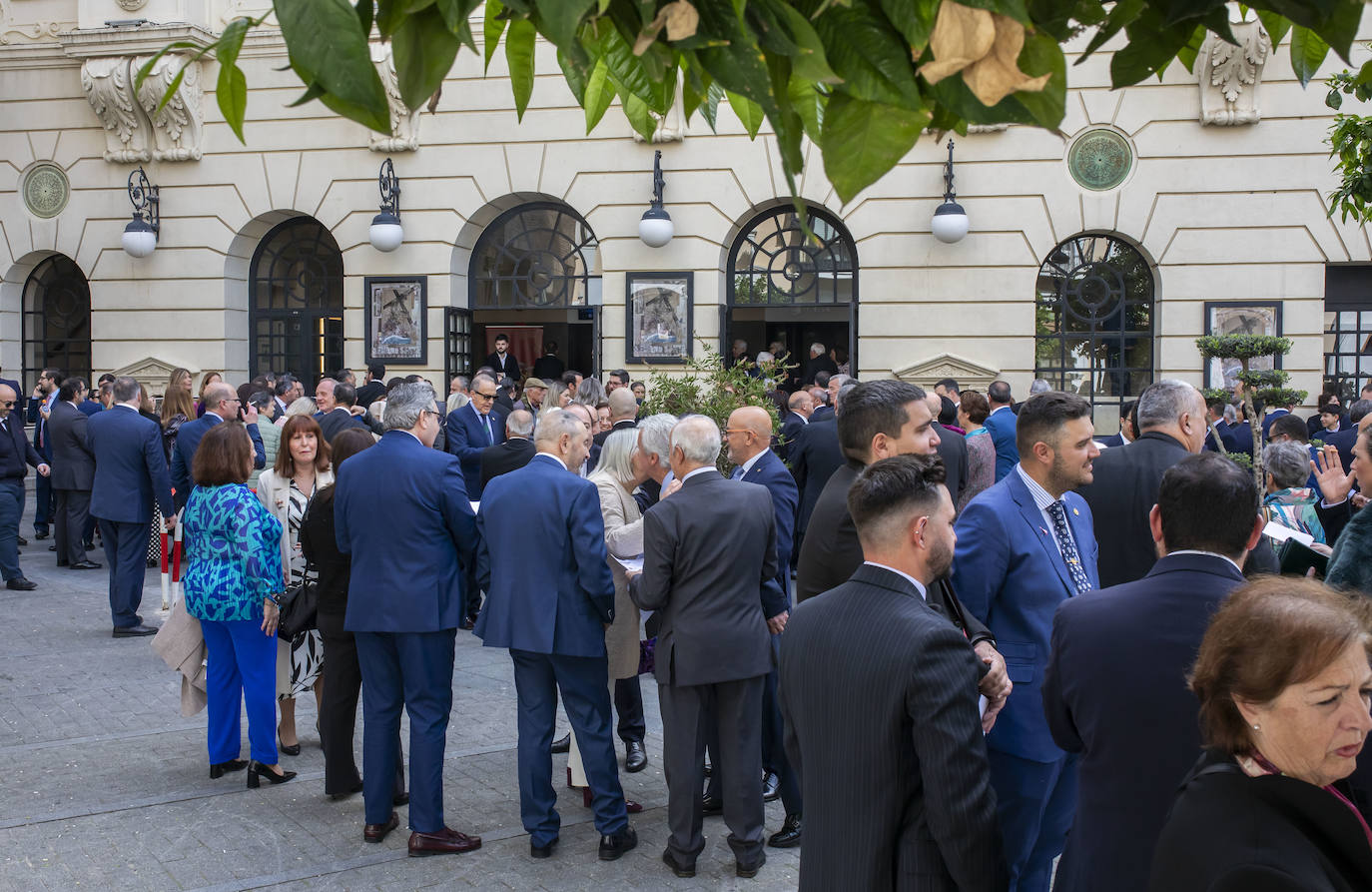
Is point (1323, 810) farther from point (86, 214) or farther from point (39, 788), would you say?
point (86, 214)

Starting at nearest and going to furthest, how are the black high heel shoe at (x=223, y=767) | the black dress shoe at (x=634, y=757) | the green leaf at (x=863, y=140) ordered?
1. the green leaf at (x=863, y=140)
2. the black high heel shoe at (x=223, y=767)
3. the black dress shoe at (x=634, y=757)

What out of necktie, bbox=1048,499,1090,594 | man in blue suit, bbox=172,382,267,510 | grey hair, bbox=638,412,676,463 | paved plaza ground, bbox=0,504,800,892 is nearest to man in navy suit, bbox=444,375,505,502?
man in blue suit, bbox=172,382,267,510

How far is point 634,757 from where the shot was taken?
6.91 m

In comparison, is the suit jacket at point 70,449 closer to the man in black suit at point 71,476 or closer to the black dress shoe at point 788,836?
the man in black suit at point 71,476

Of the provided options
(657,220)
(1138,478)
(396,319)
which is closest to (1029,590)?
(1138,478)

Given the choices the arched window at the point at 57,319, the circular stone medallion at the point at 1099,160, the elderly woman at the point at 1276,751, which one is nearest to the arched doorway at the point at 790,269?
the circular stone medallion at the point at 1099,160

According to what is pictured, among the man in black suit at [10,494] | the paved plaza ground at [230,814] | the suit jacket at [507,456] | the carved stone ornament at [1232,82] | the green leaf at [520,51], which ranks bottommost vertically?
the paved plaza ground at [230,814]

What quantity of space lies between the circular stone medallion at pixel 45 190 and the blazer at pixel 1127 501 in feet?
62.1

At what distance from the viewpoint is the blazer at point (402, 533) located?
18.2 ft

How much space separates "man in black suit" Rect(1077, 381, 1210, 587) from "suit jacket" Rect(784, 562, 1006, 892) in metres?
2.89

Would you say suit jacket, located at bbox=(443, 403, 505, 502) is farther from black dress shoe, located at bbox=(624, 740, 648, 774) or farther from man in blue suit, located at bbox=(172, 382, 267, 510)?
black dress shoe, located at bbox=(624, 740, 648, 774)

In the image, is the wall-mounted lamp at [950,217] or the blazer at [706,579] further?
the wall-mounted lamp at [950,217]

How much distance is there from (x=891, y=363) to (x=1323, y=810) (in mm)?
15446

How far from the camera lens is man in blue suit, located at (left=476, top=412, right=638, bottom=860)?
18.1 ft
